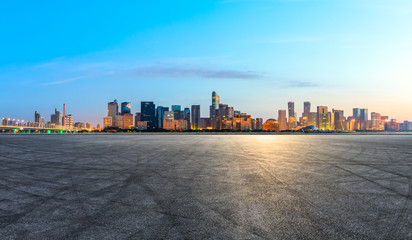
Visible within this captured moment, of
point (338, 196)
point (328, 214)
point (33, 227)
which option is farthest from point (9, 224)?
point (338, 196)

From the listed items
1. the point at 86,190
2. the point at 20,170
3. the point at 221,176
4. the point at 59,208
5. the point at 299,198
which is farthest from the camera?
the point at 20,170

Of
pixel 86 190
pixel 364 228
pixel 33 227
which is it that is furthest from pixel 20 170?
pixel 364 228

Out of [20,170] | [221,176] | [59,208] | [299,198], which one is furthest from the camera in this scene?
[20,170]

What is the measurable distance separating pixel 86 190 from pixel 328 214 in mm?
7223

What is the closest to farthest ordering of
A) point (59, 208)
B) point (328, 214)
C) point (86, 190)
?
point (328, 214) < point (59, 208) < point (86, 190)

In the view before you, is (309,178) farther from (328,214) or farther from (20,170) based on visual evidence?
(20,170)

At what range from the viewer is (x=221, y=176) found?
11141 mm

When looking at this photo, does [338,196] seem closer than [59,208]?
No

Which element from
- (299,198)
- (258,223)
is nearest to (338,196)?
(299,198)

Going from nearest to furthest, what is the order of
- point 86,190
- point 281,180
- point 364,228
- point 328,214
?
point 364,228, point 328,214, point 86,190, point 281,180

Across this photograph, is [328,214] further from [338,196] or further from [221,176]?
[221,176]

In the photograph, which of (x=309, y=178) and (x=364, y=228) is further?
(x=309, y=178)

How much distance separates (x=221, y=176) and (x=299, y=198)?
403 centimetres

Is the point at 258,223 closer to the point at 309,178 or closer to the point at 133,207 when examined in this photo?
the point at 133,207
